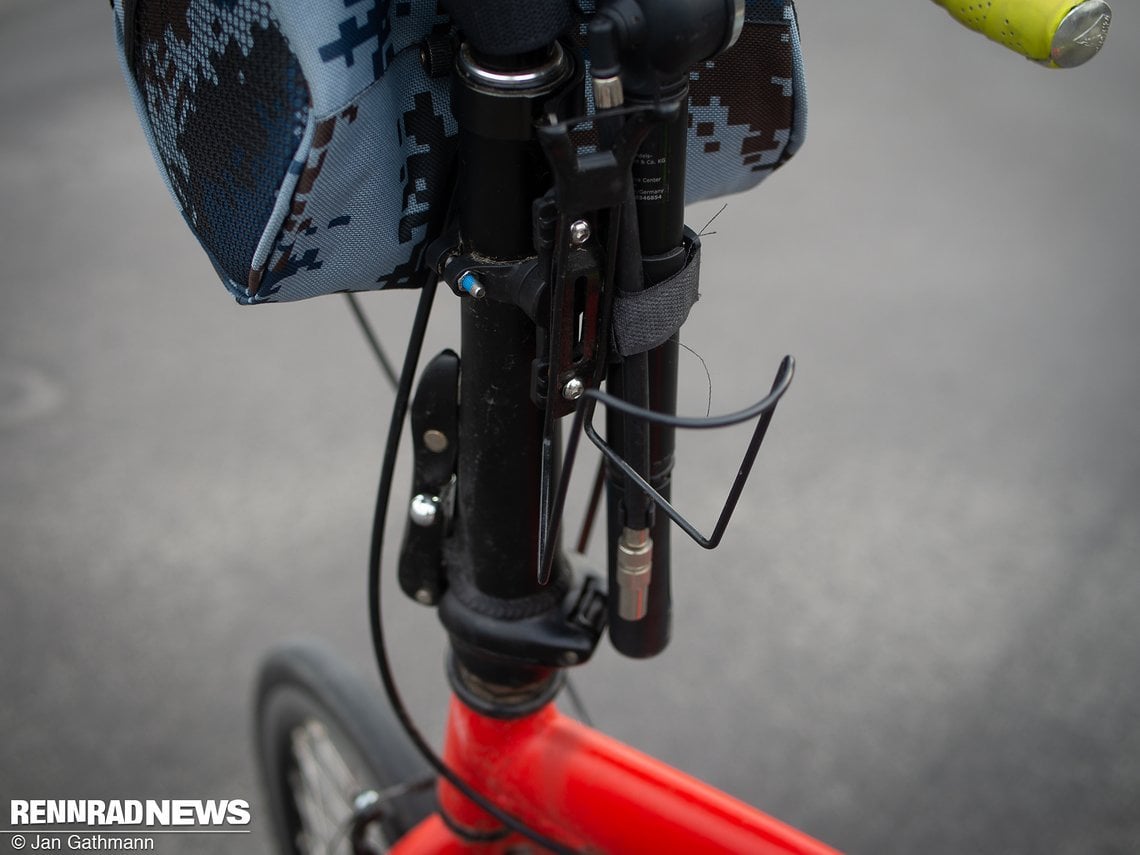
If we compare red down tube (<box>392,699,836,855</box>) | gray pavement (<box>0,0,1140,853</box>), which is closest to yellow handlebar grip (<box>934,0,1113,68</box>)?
red down tube (<box>392,699,836,855</box>)

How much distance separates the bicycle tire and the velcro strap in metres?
0.68

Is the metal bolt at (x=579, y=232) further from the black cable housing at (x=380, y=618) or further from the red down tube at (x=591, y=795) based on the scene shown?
the red down tube at (x=591, y=795)

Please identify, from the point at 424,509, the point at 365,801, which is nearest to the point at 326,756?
the point at 365,801

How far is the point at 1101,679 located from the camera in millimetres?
1750

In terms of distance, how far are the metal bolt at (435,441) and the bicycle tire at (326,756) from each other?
51cm

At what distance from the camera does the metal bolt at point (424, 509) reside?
2.48ft

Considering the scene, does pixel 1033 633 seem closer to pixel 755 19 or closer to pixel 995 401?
pixel 995 401

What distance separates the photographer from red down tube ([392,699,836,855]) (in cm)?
83

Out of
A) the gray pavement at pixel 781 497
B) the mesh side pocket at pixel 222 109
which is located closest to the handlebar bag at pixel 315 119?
the mesh side pocket at pixel 222 109

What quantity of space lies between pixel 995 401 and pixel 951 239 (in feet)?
1.70

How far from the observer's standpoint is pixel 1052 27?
531 millimetres

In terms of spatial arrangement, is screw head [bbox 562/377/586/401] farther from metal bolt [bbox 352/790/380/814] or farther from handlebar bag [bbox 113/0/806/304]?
metal bolt [bbox 352/790/380/814]

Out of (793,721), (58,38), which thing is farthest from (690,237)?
(58,38)

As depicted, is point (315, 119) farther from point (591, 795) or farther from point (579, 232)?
point (591, 795)
